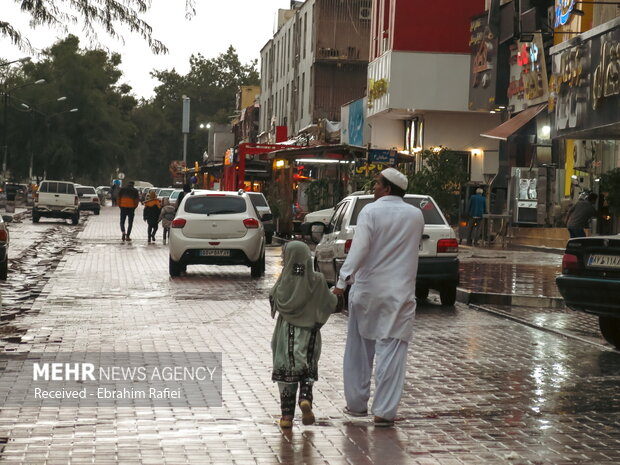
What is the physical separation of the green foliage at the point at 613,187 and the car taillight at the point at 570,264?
13.7m

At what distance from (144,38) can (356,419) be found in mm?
6111

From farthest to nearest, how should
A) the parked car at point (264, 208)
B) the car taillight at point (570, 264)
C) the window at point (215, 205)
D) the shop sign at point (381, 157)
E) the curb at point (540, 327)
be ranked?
1. the parked car at point (264, 208)
2. the shop sign at point (381, 157)
3. the window at point (215, 205)
4. the curb at point (540, 327)
5. the car taillight at point (570, 264)

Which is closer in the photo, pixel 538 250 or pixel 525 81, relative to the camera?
pixel 538 250

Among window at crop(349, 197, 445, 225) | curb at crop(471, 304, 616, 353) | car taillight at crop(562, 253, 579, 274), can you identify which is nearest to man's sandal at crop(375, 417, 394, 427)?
car taillight at crop(562, 253, 579, 274)

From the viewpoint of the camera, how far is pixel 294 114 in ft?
244

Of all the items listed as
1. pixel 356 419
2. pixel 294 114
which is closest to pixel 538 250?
pixel 356 419

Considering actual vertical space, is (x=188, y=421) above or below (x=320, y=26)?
below

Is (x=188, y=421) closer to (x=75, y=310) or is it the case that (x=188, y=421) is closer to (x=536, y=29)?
(x=75, y=310)

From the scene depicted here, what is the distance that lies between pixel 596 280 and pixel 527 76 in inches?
973

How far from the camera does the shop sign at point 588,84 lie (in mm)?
25891

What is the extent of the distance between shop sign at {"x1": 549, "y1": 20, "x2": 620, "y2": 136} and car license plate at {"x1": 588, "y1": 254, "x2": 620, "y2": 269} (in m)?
13.6

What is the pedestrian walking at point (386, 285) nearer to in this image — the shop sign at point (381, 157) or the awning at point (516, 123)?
the shop sign at point (381, 157)

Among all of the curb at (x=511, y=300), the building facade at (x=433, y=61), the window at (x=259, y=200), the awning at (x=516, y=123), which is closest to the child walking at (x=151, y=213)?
the window at (x=259, y=200)

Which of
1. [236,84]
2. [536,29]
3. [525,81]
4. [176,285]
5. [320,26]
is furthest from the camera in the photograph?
[236,84]
